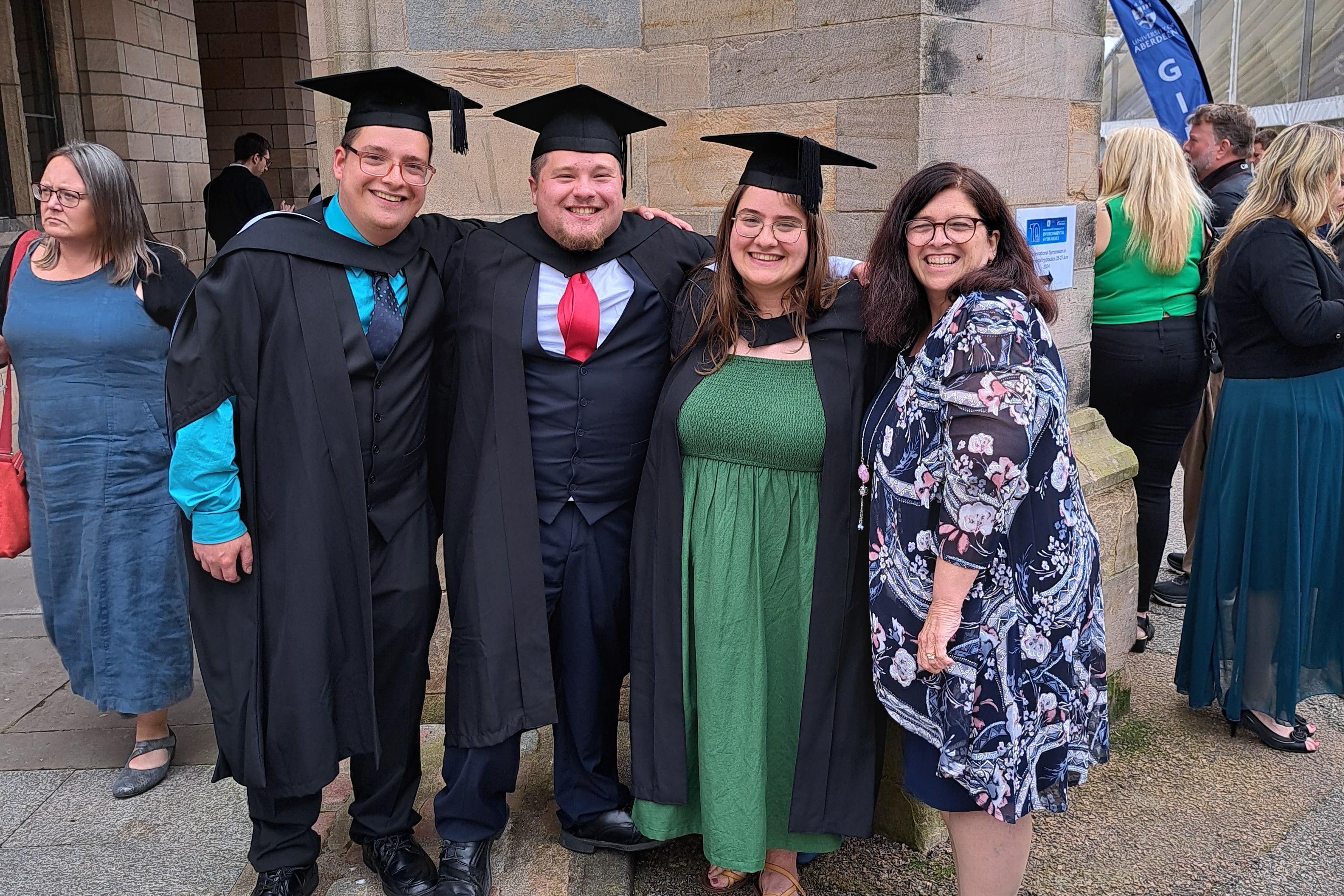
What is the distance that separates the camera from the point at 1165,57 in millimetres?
5691

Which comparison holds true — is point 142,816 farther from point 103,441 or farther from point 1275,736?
point 1275,736

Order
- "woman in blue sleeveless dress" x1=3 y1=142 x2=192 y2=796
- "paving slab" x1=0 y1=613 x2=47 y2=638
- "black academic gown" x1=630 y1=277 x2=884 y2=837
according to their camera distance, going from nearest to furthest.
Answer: "black academic gown" x1=630 y1=277 x2=884 y2=837
"woman in blue sleeveless dress" x1=3 y1=142 x2=192 y2=796
"paving slab" x1=0 y1=613 x2=47 y2=638

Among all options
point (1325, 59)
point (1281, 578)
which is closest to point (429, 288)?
point (1281, 578)

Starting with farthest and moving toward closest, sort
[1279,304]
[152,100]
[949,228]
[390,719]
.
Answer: [152,100] → [1279,304] → [390,719] → [949,228]

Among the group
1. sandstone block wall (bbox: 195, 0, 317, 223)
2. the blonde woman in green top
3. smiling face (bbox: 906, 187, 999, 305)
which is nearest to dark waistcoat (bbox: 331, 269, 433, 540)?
smiling face (bbox: 906, 187, 999, 305)

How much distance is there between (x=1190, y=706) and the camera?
4.04 m

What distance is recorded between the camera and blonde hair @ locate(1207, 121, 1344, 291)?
3682 mm

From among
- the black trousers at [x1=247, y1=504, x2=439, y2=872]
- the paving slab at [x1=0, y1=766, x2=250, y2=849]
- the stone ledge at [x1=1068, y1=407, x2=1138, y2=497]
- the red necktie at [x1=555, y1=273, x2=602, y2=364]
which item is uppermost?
the red necktie at [x1=555, y1=273, x2=602, y2=364]

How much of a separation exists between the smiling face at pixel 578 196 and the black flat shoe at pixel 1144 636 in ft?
10.0

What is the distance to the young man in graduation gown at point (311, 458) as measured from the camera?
256cm

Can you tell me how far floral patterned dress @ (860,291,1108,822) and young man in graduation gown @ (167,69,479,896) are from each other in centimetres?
119

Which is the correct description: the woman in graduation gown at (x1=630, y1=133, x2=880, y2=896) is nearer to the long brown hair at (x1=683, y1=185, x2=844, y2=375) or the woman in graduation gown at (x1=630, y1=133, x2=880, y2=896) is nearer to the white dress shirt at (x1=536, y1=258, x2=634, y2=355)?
the long brown hair at (x1=683, y1=185, x2=844, y2=375)

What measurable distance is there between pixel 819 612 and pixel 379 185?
4.77 feet

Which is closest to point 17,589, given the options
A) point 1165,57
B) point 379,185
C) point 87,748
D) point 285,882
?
point 87,748
